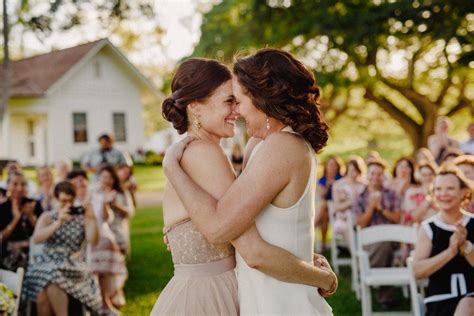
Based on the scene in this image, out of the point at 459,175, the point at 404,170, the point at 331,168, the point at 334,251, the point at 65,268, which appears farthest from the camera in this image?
the point at 331,168

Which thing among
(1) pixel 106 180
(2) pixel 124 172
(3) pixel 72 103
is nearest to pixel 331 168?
(2) pixel 124 172

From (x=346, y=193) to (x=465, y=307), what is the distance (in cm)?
517

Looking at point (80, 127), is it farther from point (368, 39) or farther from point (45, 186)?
point (45, 186)

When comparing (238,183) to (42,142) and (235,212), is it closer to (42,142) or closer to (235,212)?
(235,212)

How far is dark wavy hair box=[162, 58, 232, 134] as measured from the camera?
272cm

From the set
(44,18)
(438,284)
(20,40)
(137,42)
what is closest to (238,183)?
(438,284)

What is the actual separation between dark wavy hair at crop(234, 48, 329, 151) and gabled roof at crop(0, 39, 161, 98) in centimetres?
2727

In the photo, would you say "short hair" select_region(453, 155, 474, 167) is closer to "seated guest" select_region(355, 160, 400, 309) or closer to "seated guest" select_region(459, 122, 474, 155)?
"seated guest" select_region(355, 160, 400, 309)

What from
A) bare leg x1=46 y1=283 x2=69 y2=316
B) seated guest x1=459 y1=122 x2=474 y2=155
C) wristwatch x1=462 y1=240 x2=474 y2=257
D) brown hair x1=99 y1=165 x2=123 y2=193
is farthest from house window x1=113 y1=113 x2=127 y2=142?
wristwatch x1=462 y1=240 x2=474 y2=257

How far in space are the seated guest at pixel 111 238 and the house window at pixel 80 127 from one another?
2379 cm

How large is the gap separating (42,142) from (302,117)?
30525mm

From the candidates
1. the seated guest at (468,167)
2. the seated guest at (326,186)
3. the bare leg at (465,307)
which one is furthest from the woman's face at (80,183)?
the bare leg at (465,307)

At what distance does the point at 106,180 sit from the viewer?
27.2ft

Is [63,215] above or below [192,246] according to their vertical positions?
above
